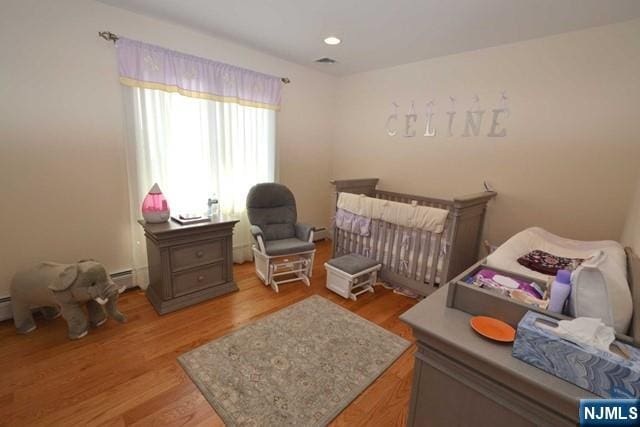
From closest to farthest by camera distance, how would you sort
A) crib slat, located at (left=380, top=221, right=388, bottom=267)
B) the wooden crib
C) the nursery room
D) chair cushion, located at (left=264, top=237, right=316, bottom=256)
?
1. the nursery room
2. the wooden crib
3. chair cushion, located at (left=264, top=237, right=316, bottom=256)
4. crib slat, located at (left=380, top=221, right=388, bottom=267)

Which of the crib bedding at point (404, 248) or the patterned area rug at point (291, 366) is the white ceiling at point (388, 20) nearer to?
the crib bedding at point (404, 248)

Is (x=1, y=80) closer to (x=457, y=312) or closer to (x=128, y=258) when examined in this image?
(x=128, y=258)

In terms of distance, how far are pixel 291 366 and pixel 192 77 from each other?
2.67 meters

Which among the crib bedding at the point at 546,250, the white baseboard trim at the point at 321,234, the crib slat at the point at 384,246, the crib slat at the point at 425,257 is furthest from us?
the white baseboard trim at the point at 321,234

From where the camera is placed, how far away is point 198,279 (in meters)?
2.47

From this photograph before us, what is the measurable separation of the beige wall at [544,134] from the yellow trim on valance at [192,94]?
167cm

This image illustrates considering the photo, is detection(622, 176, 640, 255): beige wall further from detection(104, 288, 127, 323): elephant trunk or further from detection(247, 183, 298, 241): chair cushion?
detection(104, 288, 127, 323): elephant trunk

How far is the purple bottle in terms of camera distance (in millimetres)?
979

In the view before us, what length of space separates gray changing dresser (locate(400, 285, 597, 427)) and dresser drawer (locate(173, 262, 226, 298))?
2026 millimetres

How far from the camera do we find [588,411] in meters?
0.67

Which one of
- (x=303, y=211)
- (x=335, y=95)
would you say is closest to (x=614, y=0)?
(x=335, y=95)

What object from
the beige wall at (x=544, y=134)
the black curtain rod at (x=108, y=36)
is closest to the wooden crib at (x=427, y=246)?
the beige wall at (x=544, y=134)

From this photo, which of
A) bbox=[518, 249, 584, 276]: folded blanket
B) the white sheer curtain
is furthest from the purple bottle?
the white sheer curtain

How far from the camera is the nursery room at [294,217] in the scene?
1.14 metres
